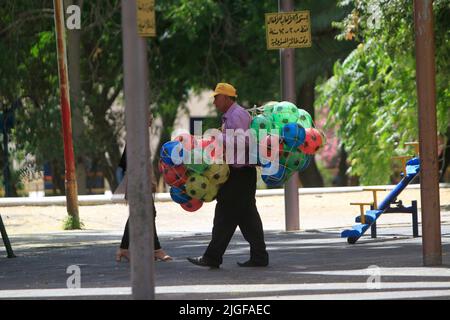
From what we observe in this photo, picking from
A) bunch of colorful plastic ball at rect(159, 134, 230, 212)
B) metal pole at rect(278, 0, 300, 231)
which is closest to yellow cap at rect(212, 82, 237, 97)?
bunch of colorful plastic ball at rect(159, 134, 230, 212)

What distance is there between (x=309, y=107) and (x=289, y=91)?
62.7 ft

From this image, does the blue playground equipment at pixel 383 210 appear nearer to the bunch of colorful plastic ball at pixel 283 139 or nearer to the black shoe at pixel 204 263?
the bunch of colorful plastic ball at pixel 283 139

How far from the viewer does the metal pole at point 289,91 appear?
19033mm

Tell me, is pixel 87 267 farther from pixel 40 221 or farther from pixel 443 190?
pixel 443 190

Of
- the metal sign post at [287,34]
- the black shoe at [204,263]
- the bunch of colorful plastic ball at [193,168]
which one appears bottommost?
the black shoe at [204,263]

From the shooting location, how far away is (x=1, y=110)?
115ft

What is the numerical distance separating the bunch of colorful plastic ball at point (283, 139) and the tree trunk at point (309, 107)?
2275 cm

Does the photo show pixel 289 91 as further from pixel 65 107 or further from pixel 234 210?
pixel 234 210

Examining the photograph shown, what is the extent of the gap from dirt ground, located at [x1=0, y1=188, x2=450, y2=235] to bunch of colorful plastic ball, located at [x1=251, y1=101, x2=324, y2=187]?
274 inches

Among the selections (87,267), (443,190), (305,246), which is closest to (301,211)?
(443,190)

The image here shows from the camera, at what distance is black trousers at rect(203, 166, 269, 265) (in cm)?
1323

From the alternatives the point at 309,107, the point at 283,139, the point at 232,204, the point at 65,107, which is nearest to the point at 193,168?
the point at 232,204

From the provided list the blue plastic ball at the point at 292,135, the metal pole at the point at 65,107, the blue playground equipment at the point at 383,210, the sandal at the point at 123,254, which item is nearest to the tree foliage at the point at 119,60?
the metal pole at the point at 65,107
